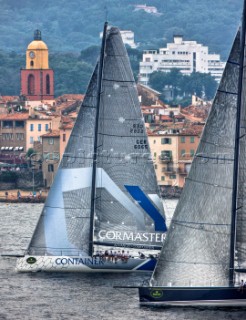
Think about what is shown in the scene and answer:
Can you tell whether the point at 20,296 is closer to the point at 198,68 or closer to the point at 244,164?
the point at 244,164

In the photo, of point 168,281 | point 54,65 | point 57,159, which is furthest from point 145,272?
point 54,65

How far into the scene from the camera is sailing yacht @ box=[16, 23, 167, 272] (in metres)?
43.7

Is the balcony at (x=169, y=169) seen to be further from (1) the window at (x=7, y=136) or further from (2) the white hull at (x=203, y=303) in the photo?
(2) the white hull at (x=203, y=303)

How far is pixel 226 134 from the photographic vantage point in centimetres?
3750

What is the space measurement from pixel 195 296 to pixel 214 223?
5.07 feet

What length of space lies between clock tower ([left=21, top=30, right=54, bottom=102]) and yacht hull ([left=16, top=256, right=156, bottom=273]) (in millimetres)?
74789

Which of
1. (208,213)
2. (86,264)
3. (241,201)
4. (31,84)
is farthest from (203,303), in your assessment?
(31,84)

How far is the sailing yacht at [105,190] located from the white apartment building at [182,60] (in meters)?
132

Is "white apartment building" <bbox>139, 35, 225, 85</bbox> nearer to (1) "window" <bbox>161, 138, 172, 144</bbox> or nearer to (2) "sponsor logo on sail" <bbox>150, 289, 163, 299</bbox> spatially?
(1) "window" <bbox>161, 138, 172, 144</bbox>

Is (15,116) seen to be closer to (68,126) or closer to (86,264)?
(68,126)

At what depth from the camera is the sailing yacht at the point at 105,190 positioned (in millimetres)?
43719

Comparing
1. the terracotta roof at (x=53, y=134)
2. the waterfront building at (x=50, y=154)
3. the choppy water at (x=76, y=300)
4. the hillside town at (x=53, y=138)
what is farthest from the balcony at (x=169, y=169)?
the choppy water at (x=76, y=300)

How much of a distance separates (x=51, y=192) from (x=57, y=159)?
46938mm

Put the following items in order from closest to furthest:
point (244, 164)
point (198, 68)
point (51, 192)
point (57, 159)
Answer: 1. point (244, 164)
2. point (51, 192)
3. point (57, 159)
4. point (198, 68)
